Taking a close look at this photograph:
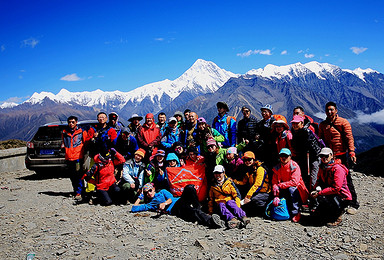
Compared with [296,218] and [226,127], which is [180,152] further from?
A: [296,218]

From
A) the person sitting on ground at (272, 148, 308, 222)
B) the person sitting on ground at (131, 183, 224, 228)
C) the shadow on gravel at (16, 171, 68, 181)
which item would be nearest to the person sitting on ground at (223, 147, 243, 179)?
the person sitting on ground at (272, 148, 308, 222)

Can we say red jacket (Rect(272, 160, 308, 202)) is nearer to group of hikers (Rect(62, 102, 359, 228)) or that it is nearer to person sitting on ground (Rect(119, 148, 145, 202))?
group of hikers (Rect(62, 102, 359, 228))

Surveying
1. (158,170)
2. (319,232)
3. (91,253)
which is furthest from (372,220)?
(91,253)

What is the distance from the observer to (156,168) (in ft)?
23.0

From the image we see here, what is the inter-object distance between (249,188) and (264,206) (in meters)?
0.53

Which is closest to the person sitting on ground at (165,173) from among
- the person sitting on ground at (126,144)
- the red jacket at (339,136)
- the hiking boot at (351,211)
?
the person sitting on ground at (126,144)

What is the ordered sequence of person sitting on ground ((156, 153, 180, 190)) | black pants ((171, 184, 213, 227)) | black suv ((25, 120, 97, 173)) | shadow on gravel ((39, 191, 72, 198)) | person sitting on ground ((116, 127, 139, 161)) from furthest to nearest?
1. black suv ((25, 120, 97, 173))
2. shadow on gravel ((39, 191, 72, 198))
3. person sitting on ground ((116, 127, 139, 161))
4. person sitting on ground ((156, 153, 180, 190))
5. black pants ((171, 184, 213, 227))

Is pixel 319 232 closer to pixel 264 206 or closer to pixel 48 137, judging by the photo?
pixel 264 206

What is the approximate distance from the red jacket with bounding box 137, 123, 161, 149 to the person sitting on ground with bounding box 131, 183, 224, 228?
1.28m

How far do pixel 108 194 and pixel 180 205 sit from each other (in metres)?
2.20

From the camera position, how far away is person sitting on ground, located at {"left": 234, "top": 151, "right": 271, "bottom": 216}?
598cm

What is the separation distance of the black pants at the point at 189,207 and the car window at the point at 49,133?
6742 millimetres

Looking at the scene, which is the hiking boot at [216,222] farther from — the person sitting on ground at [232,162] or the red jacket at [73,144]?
the red jacket at [73,144]

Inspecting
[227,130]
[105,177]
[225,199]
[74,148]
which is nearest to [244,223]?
[225,199]
